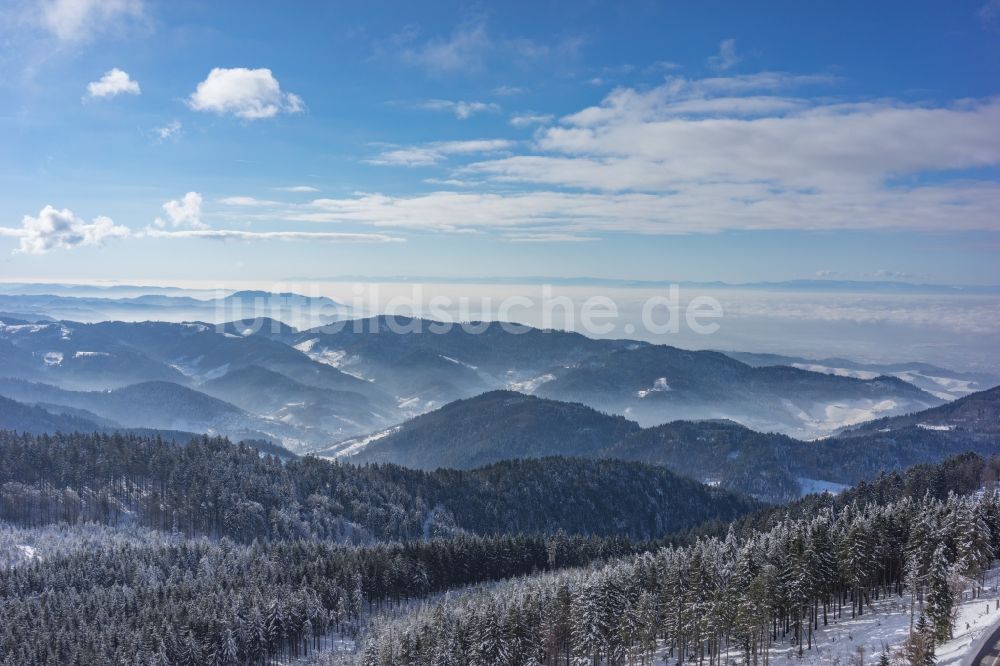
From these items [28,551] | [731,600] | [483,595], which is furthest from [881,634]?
[28,551]

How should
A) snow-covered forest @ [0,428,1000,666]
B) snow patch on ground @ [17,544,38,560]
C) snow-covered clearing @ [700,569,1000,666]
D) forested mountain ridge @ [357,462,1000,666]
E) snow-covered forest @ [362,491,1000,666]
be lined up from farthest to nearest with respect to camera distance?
snow patch on ground @ [17,544,38,560], snow-covered forest @ [0,428,1000,666], snow-covered forest @ [362,491,1000,666], forested mountain ridge @ [357,462,1000,666], snow-covered clearing @ [700,569,1000,666]

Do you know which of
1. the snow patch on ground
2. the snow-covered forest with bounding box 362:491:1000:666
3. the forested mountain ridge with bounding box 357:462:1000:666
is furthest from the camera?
the snow patch on ground

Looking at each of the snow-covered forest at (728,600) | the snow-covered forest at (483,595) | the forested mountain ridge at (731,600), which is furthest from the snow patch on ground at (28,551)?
the forested mountain ridge at (731,600)

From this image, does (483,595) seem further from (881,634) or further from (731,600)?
(881,634)

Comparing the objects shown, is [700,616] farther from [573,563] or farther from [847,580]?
[573,563]

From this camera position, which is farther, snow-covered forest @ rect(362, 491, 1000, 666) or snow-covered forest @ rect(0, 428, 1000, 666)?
snow-covered forest @ rect(0, 428, 1000, 666)

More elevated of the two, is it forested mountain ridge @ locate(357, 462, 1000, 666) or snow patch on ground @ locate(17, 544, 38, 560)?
forested mountain ridge @ locate(357, 462, 1000, 666)

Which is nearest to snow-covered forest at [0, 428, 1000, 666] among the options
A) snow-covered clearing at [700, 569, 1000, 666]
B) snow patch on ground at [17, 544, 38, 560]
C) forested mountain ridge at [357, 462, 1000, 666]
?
forested mountain ridge at [357, 462, 1000, 666]

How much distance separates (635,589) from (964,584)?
140 feet

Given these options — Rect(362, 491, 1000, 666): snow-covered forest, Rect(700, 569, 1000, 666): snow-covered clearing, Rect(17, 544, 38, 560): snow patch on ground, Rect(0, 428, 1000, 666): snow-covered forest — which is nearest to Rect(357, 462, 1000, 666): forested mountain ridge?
Rect(362, 491, 1000, 666): snow-covered forest

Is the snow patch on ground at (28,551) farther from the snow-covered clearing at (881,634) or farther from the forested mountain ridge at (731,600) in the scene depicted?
the snow-covered clearing at (881,634)

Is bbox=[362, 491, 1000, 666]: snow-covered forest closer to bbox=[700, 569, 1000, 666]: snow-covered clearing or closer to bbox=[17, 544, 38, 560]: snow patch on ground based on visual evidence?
bbox=[700, 569, 1000, 666]: snow-covered clearing

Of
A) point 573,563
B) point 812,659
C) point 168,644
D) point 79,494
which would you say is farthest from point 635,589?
point 79,494

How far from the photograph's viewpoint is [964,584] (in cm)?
8325
